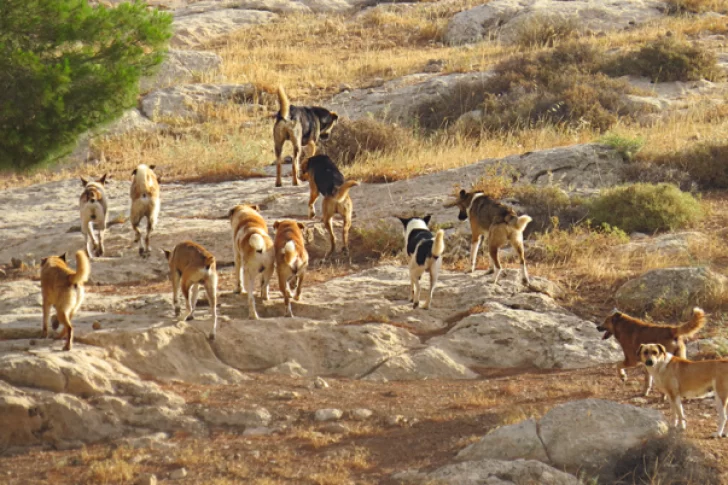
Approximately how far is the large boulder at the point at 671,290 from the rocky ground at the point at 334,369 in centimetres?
3

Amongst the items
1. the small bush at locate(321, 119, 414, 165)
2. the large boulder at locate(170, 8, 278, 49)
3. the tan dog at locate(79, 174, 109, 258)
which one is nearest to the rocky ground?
the tan dog at locate(79, 174, 109, 258)

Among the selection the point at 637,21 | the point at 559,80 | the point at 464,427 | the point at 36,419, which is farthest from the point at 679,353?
the point at 637,21

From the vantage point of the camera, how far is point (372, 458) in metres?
9.13

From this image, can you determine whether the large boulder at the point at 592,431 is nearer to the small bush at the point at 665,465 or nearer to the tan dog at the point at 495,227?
the small bush at the point at 665,465

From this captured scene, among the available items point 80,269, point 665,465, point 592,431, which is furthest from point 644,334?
point 80,269

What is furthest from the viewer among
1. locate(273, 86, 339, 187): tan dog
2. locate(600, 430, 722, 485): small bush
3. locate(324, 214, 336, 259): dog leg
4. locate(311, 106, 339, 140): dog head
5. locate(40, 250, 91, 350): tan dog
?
locate(311, 106, 339, 140): dog head

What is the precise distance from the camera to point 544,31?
1251 inches

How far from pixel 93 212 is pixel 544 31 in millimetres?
20047

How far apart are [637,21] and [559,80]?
31.2 feet

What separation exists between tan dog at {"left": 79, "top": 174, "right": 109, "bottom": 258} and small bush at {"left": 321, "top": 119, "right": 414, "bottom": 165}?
709 centimetres

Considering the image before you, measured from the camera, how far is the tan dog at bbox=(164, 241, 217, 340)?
11430 millimetres

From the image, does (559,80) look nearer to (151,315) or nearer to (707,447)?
(151,315)

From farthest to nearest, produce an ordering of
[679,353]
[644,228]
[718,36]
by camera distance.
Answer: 1. [718,36]
2. [644,228]
3. [679,353]

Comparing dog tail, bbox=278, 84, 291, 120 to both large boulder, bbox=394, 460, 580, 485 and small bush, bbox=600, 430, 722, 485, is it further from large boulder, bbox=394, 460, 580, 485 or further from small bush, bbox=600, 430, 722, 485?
small bush, bbox=600, 430, 722, 485
